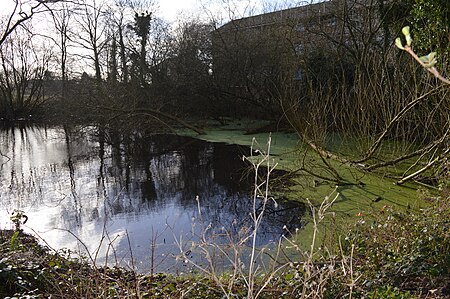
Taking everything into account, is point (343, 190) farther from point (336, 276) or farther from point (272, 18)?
point (272, 18)

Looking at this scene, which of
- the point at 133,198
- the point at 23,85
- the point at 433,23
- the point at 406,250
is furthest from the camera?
the point at 23,85

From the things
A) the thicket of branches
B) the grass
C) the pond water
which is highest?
the thicket of branches

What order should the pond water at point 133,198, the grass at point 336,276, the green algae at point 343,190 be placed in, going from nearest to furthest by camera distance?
the grass at point 336,276, the pond water at point 133,198, the green algae at point 343,190

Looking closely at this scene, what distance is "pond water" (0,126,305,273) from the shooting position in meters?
5.58

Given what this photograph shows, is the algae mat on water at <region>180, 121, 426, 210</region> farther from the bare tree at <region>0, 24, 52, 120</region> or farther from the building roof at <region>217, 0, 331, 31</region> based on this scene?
the bare tree at <region>0, 24, 52, 120</region>

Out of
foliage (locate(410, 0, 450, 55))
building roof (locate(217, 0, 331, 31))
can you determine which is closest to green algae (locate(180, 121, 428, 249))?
foliage (locate(410, 0, 450, 55))

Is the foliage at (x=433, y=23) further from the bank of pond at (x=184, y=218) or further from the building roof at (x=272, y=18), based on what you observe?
the building roof at (x=272, y=18)

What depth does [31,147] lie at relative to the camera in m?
14.6

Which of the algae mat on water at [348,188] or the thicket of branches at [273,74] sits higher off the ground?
the thicket of branches at [273,74]

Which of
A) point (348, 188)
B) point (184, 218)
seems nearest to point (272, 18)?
point (348, 188)

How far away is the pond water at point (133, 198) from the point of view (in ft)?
18.3

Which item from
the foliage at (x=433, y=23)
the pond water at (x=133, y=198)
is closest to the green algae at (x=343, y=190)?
the pond water at (x=133, y=198)

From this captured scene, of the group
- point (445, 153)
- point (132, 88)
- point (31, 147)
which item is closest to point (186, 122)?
point (132, 88)

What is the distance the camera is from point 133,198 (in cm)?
795
